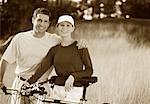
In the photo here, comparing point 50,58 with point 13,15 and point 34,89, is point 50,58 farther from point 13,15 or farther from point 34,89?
point 13,15

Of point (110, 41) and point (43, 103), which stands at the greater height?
point (110, 41)

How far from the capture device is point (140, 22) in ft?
7.31

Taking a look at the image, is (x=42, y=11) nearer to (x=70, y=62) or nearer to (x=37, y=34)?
(x=37, y=34)

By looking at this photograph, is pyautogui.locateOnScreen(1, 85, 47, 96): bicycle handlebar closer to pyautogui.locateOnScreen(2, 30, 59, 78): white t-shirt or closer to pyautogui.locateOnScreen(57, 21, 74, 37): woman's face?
pyautogui.locateOnScreen(2, 30, 59, 78): white t-shirt

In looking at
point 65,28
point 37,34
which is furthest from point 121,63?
point 37,34

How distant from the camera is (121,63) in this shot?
224 centimetres

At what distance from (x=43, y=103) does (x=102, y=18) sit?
61 centimetres

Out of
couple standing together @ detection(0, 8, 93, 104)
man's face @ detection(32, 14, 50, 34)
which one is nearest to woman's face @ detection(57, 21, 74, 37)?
couple standing together @ detection(0, 8, 93, 104)

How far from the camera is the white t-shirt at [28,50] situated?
7.66ft

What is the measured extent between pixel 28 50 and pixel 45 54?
109 mm

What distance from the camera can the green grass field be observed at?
7.24ft

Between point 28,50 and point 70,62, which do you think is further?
point 28,50

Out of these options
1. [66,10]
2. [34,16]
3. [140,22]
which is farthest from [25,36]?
[140,22]

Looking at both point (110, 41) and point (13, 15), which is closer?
point (110, 41)
